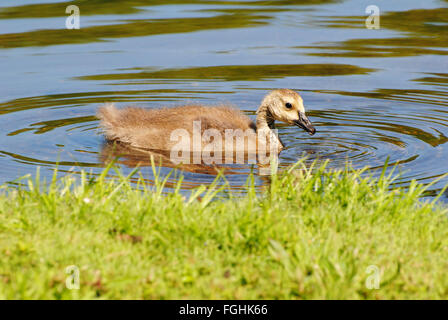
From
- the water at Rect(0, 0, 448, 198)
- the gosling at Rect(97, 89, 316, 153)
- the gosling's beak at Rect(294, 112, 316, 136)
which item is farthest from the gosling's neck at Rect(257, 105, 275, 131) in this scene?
the gosling's beak at Rect(294, 112, 316, 136)

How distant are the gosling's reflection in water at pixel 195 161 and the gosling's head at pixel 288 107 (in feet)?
2.63

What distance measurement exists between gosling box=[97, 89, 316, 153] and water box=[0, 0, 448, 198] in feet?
1.07

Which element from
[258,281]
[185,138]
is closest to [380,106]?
[185,138]

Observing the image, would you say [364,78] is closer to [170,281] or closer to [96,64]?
[96,64]


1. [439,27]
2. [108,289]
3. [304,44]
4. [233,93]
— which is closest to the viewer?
[108,289]

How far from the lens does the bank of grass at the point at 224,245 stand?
4539 mm

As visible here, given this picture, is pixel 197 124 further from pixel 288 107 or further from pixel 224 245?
pixel 224 245

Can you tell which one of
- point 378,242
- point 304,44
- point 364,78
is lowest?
point 378,242

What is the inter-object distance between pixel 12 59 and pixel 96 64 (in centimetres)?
159

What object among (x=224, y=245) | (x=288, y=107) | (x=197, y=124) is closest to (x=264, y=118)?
(x=288, y=107)

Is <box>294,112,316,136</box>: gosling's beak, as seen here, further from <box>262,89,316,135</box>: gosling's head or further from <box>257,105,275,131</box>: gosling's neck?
<box>257,105,275,131</box>: gosling's neck

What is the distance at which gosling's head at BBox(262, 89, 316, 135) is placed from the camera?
9.34 meters

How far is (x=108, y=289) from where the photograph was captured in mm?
4512

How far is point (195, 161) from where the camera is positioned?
8.63 m
